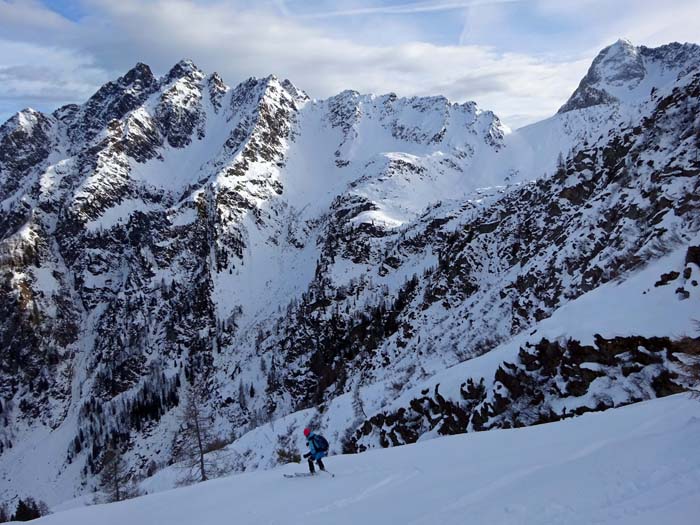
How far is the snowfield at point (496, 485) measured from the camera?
7301 millimetres

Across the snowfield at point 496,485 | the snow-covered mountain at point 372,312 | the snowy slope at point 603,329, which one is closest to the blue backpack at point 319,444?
the snowfield at point 496,485

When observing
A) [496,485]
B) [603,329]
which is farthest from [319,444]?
[603,329]

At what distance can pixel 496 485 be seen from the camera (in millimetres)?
9453

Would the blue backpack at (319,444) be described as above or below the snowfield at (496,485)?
above

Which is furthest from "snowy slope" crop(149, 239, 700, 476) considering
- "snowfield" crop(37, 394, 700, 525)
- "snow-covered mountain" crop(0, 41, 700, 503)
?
"snowfield" crop(37, 394, 700, 525)

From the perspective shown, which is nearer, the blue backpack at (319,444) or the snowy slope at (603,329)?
the blue backpack at (319,444)

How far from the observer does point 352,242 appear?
444ft

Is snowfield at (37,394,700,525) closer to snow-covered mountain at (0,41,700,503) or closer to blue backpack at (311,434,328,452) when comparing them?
blue backpack at (311,434,328,452)

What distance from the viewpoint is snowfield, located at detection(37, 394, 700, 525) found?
24.0 ft

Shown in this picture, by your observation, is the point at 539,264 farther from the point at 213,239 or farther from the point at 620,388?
the point at 213,239

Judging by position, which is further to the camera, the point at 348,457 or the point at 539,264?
the point at 539,264

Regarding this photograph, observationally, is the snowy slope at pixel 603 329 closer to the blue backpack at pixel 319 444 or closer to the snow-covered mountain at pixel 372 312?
Answer: the snow-covered mountain at pixel 372 312

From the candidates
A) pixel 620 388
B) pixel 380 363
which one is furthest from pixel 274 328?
pixel 620 388

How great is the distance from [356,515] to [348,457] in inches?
310
